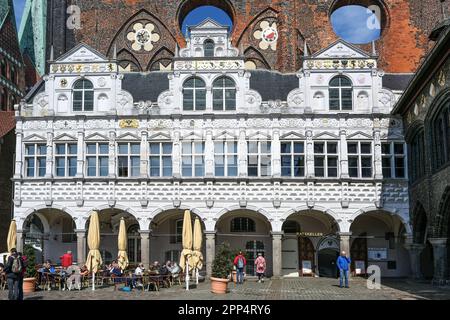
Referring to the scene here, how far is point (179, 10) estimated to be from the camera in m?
44.4

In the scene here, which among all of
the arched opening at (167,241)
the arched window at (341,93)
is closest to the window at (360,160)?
the arched window at (341,93)

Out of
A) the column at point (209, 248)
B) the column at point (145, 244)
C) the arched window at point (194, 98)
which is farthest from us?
the arched window at point (194, 98)

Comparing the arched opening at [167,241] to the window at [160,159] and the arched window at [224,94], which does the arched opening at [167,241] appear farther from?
the arched window at [224,94]

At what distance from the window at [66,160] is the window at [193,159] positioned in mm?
5546

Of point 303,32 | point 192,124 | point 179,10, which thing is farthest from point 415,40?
point 192,124

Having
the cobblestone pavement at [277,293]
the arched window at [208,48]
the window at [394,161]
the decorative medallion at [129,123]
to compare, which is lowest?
the cobblestone pavement at [277,293]

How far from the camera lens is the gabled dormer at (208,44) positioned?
3266cm

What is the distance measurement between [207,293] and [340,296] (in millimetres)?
4533

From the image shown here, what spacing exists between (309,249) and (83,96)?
46.5 ft

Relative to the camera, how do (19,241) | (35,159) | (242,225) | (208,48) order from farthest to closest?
1. (242,225)
2. (208,48)
3. (35,159)
4. (19,241)

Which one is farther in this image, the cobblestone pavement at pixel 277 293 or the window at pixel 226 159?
the window at pixel 226 159

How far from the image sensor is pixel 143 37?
146ft

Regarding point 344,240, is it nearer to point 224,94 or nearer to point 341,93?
point 341,93

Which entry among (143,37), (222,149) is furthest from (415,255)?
(143,37)
